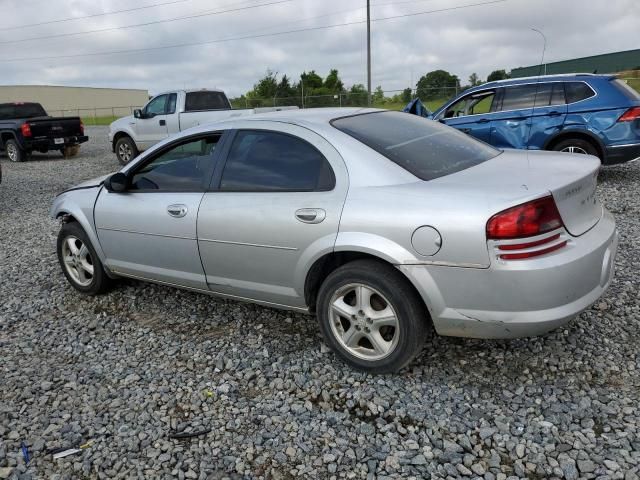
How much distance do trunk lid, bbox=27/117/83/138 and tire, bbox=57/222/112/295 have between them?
12.0 m

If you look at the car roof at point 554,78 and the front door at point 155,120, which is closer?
the car roof at point 554,78

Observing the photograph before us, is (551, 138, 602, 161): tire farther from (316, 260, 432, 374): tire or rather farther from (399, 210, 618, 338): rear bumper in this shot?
(316, 260, 432, 374): tire

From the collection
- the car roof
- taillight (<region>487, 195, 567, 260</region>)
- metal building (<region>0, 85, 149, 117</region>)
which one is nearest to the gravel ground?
taillight (<region>487, 195, 567, 260</region>)

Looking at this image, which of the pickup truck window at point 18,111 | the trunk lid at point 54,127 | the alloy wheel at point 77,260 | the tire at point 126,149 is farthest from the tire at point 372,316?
the pickup truck window at point 18,111

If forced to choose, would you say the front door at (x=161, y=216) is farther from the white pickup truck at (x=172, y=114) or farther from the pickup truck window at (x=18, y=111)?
the pickup truck window at (x=18, y=111)

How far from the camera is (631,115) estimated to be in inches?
298

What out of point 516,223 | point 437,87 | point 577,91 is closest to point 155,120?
point 577,91

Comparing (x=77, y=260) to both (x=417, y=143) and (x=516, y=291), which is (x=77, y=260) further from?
(x=516, y=291)

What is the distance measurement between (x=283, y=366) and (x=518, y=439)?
146cm

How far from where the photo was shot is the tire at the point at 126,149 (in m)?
13.5

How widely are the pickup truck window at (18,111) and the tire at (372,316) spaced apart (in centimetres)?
1610

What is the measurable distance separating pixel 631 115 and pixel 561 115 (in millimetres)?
927

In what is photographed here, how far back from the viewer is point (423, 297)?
2803mm

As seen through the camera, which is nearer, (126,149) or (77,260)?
(77,260)
